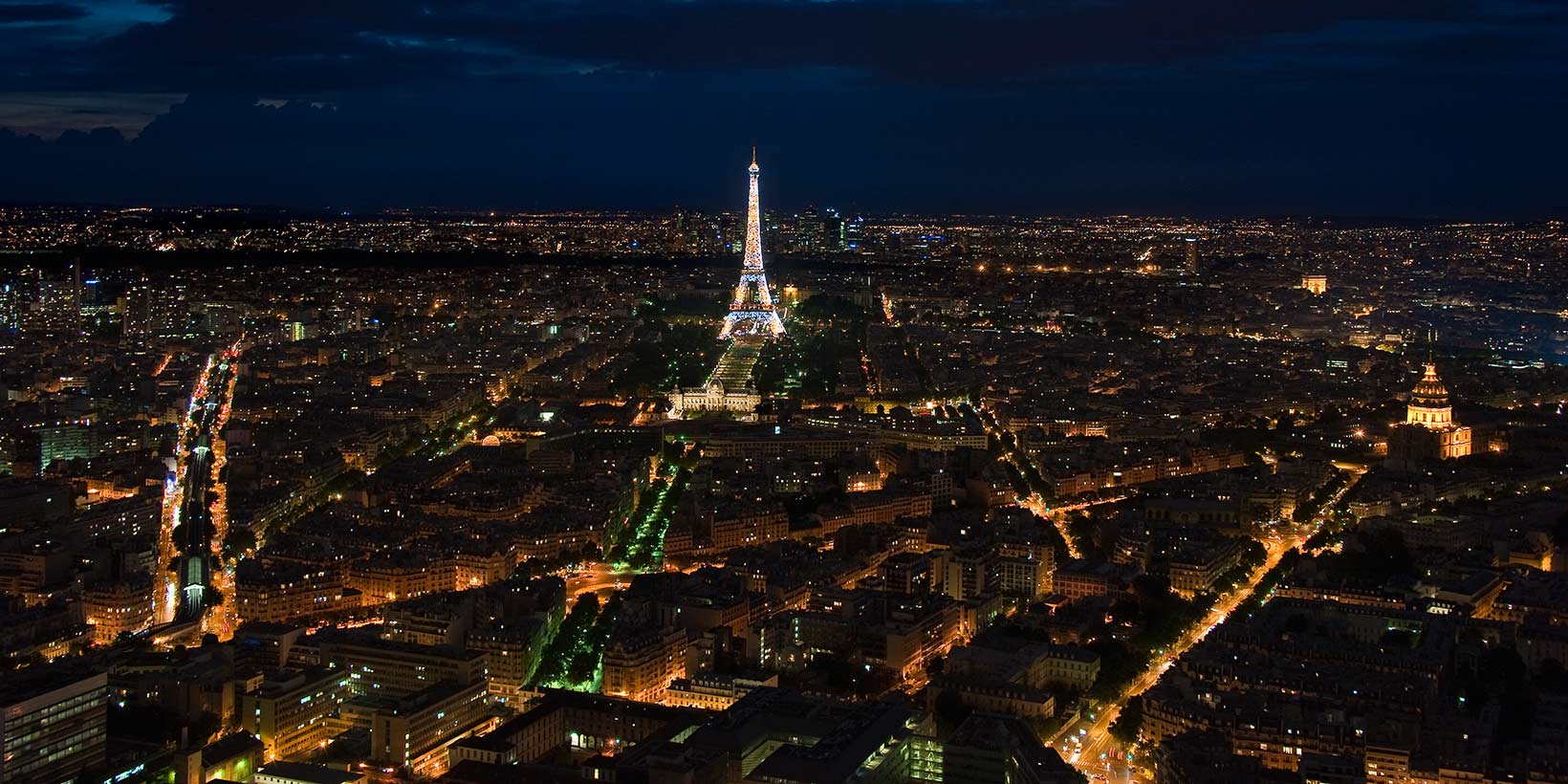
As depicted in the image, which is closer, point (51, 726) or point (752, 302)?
point (51, 726)

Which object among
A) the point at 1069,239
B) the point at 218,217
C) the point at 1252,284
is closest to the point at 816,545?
the point at 1252,284

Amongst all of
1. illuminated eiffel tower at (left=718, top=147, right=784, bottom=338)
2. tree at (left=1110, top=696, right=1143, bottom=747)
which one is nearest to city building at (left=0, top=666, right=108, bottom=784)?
tree at (left=1110, top=696, right=1143, bottom=747)

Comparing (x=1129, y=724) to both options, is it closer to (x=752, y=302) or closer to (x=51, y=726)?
(x=51, y=726)

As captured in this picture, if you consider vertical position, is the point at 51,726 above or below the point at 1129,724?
above

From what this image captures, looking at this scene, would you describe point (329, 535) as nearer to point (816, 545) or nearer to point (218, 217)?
point (816, 545)

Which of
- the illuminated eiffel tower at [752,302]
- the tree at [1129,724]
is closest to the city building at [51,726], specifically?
the tree at [1129,724]

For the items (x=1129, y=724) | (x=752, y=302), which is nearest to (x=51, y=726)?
(x=1129, y=724)

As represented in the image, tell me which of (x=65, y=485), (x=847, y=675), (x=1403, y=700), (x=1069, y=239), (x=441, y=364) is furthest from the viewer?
(x=1069, y=239)

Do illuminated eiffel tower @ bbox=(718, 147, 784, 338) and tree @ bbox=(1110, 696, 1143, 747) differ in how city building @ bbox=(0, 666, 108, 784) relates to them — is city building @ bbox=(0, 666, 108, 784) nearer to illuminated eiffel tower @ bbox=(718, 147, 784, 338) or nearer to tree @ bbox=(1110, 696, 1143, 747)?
tree @ bbox=(1110, 696, 1143, 747)

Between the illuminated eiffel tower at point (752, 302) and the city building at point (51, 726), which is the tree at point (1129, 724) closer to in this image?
the city building at point (51, 726)
